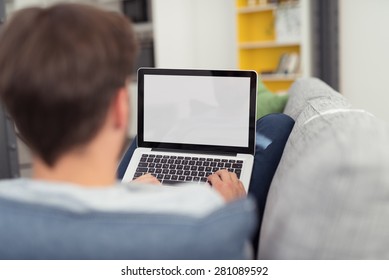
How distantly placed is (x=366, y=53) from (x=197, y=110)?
3488mm

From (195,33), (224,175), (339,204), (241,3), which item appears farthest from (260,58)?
(339,204)

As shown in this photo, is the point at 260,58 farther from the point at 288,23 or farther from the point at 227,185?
the point at 227,185

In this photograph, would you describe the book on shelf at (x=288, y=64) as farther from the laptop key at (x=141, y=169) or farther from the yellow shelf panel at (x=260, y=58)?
the laptop key at (x=141, y=169)

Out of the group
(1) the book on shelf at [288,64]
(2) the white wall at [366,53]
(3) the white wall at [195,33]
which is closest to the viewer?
(2) the white wall at [366,53]

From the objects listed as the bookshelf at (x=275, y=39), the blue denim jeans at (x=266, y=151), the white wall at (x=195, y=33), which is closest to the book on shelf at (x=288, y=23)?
the bookshelf at (x=275, y=39)

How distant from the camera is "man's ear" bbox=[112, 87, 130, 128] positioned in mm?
709

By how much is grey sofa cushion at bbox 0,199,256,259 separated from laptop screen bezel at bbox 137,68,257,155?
77 cm

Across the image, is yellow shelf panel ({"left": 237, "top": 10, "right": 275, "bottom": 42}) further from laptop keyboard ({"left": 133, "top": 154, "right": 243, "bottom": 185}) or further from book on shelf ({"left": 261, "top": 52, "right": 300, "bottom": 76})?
laptop keyboard ({"left": 133, "top": 154, "right": 243, "bottom": 185})

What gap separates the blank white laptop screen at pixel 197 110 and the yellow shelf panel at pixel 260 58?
11.9 ft

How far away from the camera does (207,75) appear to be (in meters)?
1.41

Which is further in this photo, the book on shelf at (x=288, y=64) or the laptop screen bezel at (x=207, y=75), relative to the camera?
the book on shelf at (x=288, y=64)

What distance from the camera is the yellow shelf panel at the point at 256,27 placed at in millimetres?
4902

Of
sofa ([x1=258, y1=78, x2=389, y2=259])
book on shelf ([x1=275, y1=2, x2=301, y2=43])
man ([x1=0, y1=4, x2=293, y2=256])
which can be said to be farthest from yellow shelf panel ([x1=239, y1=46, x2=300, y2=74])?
man ([x1=0, y1=4, x2=293, y2=256])
